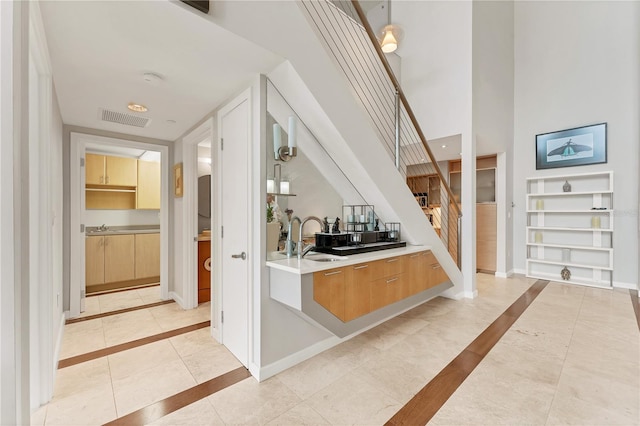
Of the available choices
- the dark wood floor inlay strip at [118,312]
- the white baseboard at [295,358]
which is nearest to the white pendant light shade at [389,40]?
the white baseboard at [295,358]

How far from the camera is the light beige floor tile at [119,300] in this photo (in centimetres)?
374

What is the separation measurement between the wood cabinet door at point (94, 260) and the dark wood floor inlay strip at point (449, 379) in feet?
16.1

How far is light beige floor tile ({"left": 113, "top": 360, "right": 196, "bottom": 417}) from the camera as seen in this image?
1884 mm

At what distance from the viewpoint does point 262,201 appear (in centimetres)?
219

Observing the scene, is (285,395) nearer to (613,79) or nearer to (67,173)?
(67,173)

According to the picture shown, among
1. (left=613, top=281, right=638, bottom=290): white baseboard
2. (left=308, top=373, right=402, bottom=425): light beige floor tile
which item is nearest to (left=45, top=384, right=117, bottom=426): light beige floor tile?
(left=308, top=373, right=402, bottom=425): light beige floor tile

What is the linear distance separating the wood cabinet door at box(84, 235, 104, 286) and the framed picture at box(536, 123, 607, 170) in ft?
26.1

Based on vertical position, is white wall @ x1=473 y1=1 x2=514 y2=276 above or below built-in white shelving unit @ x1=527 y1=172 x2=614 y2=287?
above

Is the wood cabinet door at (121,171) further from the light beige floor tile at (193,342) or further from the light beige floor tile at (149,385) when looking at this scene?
the light beige floor tile at (149,385)

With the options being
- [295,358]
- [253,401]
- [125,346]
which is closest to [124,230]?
[125,346]

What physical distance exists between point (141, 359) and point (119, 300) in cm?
211

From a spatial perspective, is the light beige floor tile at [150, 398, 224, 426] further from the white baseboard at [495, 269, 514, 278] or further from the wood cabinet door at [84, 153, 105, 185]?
the white baseboard at [495, 269, 514, 278]

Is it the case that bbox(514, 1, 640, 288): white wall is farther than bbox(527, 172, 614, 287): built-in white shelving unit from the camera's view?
No

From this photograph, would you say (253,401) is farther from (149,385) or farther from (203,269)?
(203,269)
